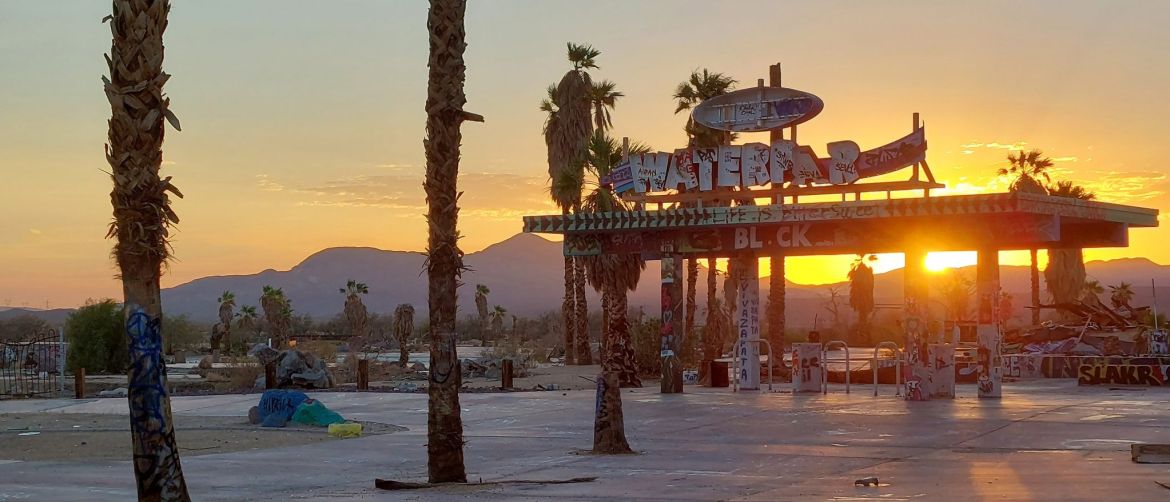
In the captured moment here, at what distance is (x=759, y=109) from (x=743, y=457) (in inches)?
617

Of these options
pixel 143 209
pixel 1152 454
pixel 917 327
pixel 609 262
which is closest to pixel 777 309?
pixel 609 262

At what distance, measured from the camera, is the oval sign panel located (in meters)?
30.8

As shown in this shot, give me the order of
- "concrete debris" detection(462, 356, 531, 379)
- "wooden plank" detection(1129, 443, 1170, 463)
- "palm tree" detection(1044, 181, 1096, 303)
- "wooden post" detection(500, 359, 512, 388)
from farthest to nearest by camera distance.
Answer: "palm tree" detection(1044, 181, 1096, 303) < "concrete debris" detection(462, 356, 531, 379) < "wooden post" detection(500, 359, 512, 388) < "wooden plank" detection(1129, 443, 1170, 463)

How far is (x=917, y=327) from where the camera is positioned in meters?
28.0

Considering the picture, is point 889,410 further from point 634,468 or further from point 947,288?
point 947,288

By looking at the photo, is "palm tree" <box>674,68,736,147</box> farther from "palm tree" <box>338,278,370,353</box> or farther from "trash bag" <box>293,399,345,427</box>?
"palm tree" <box>338,278,370,353</box>

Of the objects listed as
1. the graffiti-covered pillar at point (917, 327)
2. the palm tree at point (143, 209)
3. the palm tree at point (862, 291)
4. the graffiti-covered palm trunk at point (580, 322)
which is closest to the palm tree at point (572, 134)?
the graffiti-covered palm trunk at point (580, 322)

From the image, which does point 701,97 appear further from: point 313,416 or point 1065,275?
point 1065,275

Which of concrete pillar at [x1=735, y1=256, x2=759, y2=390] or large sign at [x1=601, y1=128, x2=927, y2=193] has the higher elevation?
large sign at [x1=601, y1=128, x2=927, y2=193]

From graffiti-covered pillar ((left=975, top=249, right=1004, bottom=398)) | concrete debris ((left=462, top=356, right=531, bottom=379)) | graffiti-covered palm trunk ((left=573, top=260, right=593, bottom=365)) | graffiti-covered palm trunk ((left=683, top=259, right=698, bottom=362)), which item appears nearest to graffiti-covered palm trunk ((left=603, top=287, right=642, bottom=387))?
graffiti-covered pillar ((left=975, top=249, right=1004, bottom=398))

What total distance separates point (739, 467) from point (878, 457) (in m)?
2.09

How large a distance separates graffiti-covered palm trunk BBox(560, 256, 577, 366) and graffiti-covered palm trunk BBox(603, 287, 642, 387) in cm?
1715

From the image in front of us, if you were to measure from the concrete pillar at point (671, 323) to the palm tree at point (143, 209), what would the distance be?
20417mm

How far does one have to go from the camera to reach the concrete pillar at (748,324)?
31625mm
